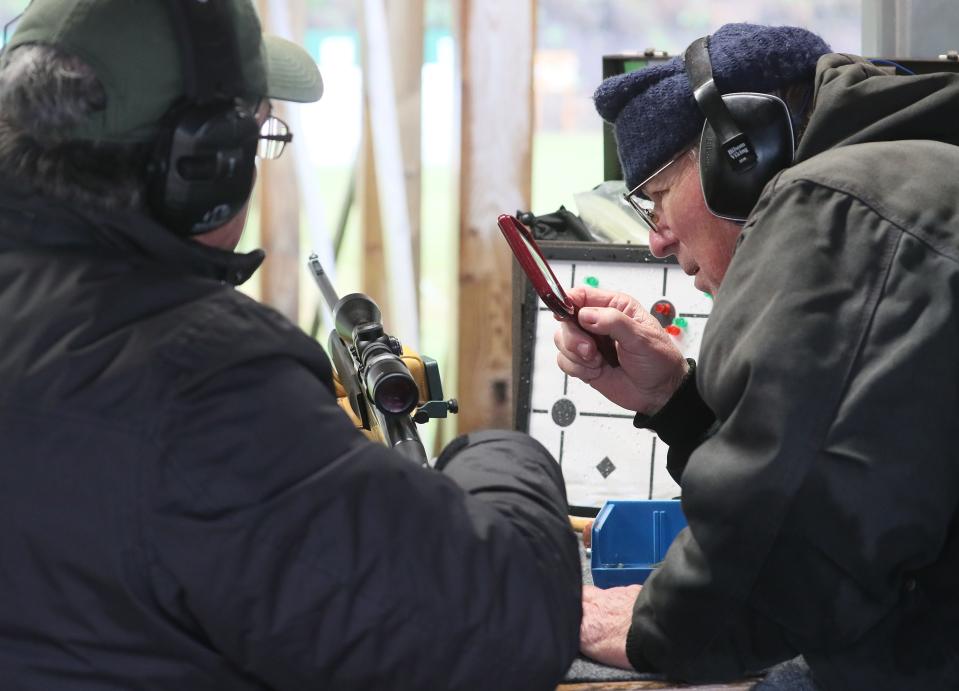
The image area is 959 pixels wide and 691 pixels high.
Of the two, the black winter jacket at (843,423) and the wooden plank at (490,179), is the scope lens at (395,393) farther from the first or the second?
the wooden plank at (490,179)

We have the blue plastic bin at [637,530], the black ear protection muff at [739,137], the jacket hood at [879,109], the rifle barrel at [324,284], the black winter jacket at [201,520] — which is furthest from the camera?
the blue plastic bin at [637,530]

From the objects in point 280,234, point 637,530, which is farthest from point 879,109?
point 280,234

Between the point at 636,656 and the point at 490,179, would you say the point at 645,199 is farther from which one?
the point at 490,179

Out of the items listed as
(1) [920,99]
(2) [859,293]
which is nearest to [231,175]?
(2) [859,293]

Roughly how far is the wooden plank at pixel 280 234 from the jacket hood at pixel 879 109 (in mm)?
1680

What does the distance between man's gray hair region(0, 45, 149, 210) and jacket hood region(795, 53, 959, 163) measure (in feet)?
1.99

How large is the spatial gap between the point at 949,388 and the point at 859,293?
10 cm

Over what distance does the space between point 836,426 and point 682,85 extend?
0.45 m

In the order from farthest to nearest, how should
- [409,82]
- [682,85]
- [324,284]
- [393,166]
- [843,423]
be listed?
[409,82]
[393,166]
[324,284]
[682,85]
[843,423]

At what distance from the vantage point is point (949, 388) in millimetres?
870

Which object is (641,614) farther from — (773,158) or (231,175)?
(231,175)

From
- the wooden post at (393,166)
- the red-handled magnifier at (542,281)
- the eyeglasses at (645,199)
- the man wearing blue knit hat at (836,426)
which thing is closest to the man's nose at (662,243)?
the eyeglasses at (645,199)

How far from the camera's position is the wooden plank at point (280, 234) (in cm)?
254

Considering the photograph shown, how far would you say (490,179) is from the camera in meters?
2.56
